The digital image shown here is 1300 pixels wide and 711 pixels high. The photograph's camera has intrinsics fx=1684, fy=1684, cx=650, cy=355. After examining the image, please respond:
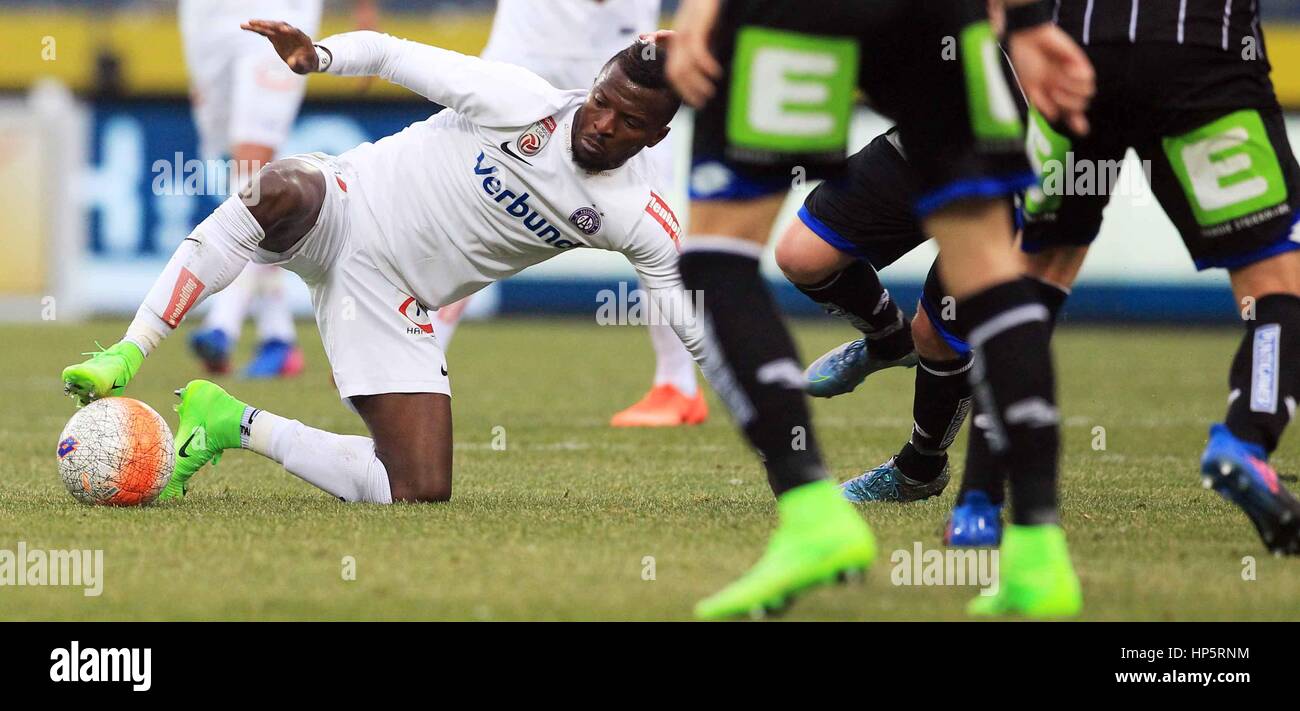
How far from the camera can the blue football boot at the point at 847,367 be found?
4.85 metres

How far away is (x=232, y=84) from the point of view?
30.3 ft

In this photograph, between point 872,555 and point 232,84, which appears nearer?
point 872,555

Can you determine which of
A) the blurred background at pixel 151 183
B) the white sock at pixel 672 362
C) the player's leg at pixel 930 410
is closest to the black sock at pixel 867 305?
the player's leg at pixel 930 410

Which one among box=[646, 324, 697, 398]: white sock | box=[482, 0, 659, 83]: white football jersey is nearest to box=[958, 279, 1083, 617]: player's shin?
box=[646, 324, 697, 398]: white sock

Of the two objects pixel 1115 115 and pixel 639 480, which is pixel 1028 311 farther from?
pixel 639 480

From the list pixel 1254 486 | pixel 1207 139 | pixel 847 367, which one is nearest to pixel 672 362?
pixel 847 367

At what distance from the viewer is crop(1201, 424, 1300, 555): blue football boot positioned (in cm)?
344

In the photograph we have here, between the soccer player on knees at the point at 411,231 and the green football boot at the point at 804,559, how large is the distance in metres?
1.30

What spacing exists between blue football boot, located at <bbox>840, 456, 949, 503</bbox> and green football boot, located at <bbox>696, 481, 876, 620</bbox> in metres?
1.74

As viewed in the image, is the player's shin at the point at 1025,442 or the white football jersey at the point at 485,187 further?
the white football jersey at the point at 485,187

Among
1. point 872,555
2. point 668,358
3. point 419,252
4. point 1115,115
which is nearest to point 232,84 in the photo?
point 668,358

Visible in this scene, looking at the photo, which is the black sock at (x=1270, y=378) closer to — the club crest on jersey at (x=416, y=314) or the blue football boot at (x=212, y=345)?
the club crest on jersey at (x=416, y=314)

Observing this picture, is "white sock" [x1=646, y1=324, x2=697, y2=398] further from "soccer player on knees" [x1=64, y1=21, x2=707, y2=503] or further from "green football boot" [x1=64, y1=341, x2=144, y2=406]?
"green football boot" [x1=64, y1=341, x2=144, y2=406]
